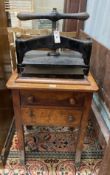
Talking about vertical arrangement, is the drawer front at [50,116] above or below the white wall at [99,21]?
below

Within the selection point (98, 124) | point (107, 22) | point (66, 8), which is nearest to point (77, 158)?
point (98, 124)

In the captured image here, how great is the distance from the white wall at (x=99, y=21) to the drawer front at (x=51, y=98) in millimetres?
493

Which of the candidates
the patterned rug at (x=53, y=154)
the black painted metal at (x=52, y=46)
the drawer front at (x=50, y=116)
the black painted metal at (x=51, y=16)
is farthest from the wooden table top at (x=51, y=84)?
the patterned rug at (x=53, y=154)

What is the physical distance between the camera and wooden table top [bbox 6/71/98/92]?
0.90 m

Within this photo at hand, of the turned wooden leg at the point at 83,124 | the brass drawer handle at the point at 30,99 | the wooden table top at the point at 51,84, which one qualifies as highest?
the wooden table top at the point at 51,84

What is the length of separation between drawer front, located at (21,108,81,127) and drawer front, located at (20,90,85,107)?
48 mm

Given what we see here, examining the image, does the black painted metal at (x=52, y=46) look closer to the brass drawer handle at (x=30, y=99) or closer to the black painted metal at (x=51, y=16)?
the black painted metal at (x=51, y=16)

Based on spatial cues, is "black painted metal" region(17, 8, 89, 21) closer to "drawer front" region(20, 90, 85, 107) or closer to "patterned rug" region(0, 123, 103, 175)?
"drawer front" region(20, 90, 85, 107)

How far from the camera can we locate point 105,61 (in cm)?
115

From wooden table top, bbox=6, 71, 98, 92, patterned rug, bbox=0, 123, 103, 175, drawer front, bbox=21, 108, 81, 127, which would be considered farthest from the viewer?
patterned rug, bbox=0, 123, 103, 175

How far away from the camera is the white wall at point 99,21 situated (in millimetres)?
1228

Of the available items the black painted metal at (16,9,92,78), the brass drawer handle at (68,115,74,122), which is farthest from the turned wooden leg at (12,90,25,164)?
the brass drawer handle at (68,115,74,122)

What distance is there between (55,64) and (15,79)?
241 mm

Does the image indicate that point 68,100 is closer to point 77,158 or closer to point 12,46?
point 77,158
